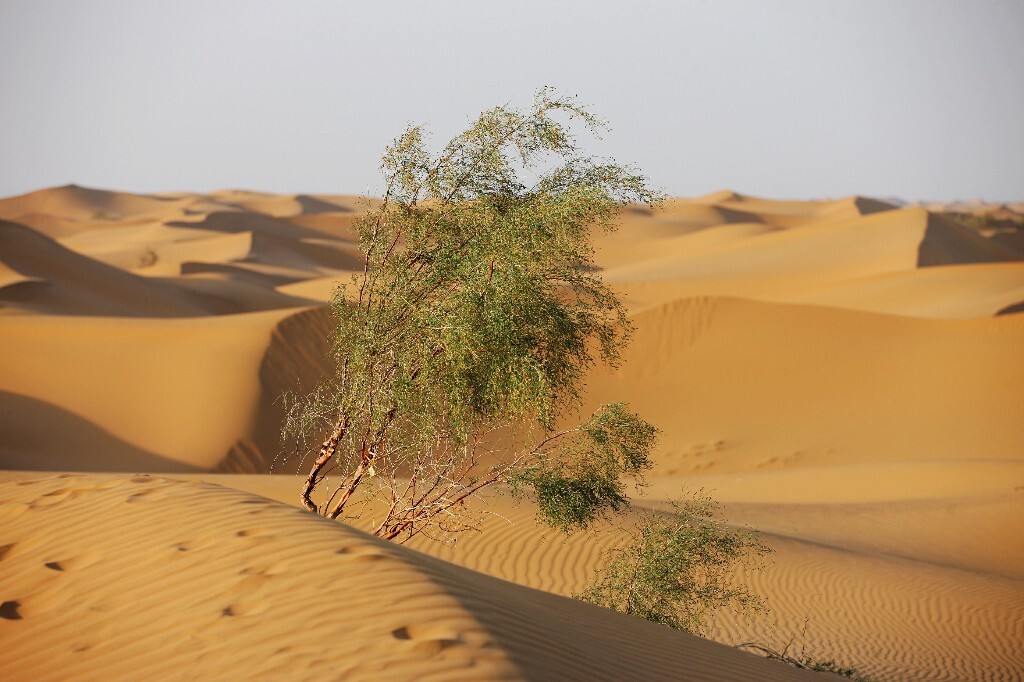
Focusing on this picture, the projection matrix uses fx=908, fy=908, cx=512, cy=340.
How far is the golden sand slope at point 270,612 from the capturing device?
423 centimetres

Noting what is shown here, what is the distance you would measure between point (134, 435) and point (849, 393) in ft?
60.7

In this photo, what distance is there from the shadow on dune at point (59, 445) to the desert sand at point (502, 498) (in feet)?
0.20

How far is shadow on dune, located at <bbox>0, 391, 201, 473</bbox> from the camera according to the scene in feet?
56.7

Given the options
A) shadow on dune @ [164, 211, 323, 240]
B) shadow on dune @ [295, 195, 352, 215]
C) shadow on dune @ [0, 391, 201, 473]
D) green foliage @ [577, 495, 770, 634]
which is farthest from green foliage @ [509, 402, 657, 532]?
shadow on dune @ [295, 195, 352, 215]

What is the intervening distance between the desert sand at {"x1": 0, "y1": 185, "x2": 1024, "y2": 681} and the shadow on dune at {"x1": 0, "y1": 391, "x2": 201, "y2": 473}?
Result: 0.06 meters

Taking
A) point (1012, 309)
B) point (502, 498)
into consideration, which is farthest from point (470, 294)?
point (1012, 309)

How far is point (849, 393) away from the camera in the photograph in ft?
83.5

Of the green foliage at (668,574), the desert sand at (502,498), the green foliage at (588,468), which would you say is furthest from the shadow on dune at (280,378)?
the green foliage at (668,574)

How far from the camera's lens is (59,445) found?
1800 cm

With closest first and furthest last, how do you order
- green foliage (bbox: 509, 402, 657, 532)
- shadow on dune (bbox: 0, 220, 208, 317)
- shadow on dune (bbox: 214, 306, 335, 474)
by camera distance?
green foliage (bbox: 509, 402, 657, 532)
shadow on dune (bbox: 214, 306, 335, 474)
shadow on dune (bbox: 0, 220, 208, 317)

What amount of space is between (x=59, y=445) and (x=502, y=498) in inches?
383

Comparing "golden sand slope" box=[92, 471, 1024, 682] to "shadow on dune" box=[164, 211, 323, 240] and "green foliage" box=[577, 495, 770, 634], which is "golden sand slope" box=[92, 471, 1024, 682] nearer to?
"green foliage" box=[577, 495, 770, 634]

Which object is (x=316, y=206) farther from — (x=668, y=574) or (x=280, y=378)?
(x=668, y=574)

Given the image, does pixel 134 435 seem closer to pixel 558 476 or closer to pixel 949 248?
pixel 558 476
